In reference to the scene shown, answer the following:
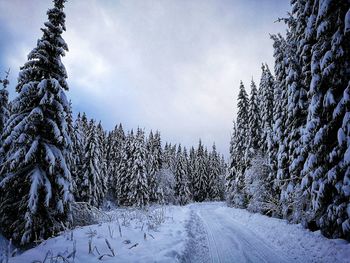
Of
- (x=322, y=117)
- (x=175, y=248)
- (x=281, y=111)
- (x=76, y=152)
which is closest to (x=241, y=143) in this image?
(x=281, y=111)

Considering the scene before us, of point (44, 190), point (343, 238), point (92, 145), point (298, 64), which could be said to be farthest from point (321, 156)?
point (92, 145)

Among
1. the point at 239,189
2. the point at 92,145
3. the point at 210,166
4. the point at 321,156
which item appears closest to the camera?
the point at 321,156

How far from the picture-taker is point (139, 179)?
1555 inches

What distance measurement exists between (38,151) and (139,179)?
2881 centimetres

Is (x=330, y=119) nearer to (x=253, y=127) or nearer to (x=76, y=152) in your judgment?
(x=253, y=127)

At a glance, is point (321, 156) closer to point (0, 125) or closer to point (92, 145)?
point (0, 125)

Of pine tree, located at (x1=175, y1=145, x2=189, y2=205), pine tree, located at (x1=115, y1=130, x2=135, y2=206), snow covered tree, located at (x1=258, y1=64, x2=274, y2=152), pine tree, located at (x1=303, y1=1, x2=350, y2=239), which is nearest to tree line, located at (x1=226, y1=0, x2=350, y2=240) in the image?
pine tree, located at (x1=303, y1=1, x2=350, y2=239)

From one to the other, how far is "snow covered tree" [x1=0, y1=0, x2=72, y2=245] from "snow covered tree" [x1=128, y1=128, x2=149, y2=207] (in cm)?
2707

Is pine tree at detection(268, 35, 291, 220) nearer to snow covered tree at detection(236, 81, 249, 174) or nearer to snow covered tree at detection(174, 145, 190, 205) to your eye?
snow covered tree at detection(236, 81, 249, 174)

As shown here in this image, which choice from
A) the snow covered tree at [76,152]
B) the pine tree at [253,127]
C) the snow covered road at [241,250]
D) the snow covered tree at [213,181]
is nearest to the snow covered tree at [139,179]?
the snow covered tree at [76,152]

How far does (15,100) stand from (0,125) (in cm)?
1108

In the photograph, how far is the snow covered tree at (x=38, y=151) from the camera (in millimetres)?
10953

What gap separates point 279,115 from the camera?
18969 mm

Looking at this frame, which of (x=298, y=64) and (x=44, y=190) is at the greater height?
(x=298, y=64)
